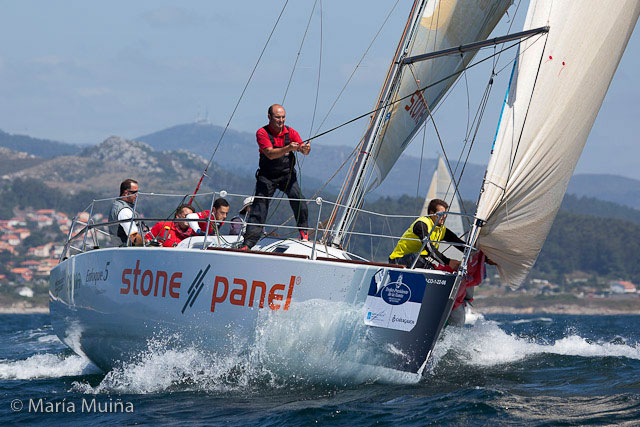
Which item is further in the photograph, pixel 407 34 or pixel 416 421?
pixel 407 34

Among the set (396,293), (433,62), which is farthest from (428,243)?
(433,62)

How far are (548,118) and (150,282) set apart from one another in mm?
3967

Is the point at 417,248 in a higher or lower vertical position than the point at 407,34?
lower

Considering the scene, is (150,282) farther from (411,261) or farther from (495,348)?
(495,348)

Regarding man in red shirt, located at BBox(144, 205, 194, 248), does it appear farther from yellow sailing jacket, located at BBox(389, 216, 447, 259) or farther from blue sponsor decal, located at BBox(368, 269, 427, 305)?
blue sponsor decal, located at BBox(368, 269, 427, 305)

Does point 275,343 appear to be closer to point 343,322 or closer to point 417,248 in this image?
point 343,322

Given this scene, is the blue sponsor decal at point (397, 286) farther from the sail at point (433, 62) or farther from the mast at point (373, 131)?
the sail at point (433, 62)

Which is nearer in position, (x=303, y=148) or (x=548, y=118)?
(x=548, y=118)

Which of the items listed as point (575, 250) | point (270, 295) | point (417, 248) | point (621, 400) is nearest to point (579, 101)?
point (417, 248)

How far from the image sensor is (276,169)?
28.0 ft

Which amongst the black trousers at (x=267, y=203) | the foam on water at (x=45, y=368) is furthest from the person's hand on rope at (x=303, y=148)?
the foam on water at (x=45, y=368)

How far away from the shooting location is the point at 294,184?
8.73m

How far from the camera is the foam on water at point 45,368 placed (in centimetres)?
978

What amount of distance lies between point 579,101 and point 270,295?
3.38 metres
